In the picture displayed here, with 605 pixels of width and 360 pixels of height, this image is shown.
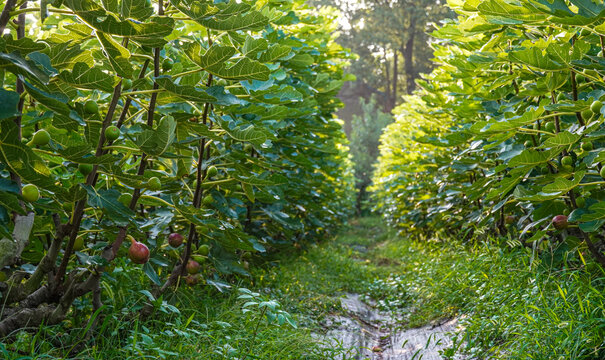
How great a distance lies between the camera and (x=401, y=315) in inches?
175

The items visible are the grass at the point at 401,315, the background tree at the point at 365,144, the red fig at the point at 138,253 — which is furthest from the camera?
the background tree at the point at 365,144

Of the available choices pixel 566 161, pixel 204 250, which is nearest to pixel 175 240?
pixel 204 250

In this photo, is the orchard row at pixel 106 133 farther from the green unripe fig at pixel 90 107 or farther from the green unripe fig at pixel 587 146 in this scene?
the green unripe fig at pixel 587 146

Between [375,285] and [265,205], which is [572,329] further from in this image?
[375,285]

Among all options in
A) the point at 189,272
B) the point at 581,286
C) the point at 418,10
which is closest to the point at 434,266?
the point at 581,286

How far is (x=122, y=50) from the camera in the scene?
1.62 m

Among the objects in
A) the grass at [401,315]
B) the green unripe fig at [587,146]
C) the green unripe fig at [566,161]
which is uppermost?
the green unripe fig at [587,146]

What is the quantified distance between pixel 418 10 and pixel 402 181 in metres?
18.5

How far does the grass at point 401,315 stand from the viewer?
7.29 feet

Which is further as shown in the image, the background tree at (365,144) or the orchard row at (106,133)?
the background tree at (365,144)

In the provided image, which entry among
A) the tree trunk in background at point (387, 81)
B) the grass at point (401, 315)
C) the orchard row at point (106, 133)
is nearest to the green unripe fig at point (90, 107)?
the orchard row at point (106, 133)

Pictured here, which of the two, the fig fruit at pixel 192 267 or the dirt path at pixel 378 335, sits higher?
the fig fruit at pixel 192 267

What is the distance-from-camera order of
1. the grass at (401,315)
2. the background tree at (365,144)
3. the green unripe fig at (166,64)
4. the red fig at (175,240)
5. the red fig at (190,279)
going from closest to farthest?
1. the green unripe fig at (166,64)
2. the grass at (401,315)
3. the red fig at (175,240)
4. the red fig at (190,279)
5. the background tree at (365,144)

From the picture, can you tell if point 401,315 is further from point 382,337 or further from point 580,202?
point 580,202
